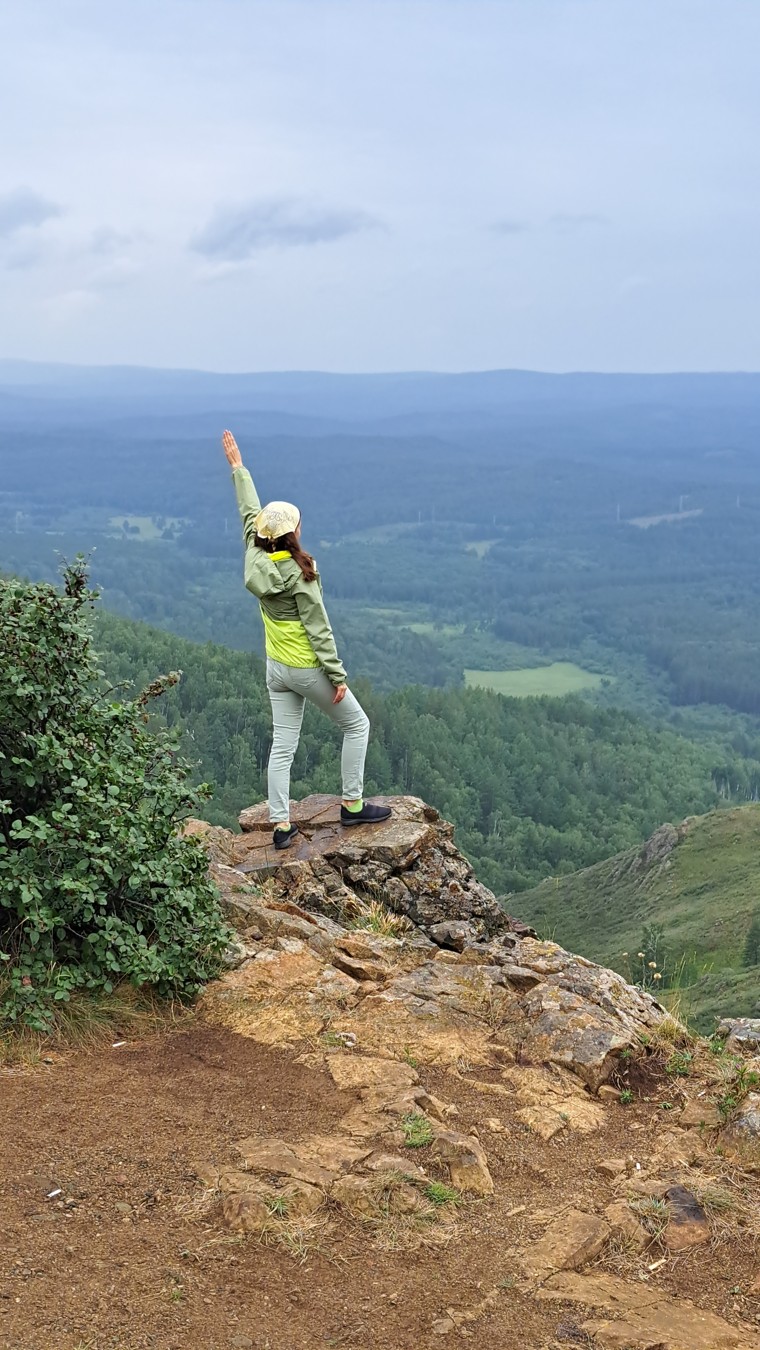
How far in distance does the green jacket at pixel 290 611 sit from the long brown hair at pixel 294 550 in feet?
0.13

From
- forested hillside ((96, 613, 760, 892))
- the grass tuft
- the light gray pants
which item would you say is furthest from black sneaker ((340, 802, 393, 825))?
forested hillside ((96, 613, 760, 892))

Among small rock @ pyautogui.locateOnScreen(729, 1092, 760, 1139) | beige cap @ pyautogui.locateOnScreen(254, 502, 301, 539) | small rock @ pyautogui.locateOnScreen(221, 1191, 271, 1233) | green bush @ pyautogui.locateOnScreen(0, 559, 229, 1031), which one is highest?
beige cap @ pyautogui.locateOnScreen(254, 502, 301, 539)

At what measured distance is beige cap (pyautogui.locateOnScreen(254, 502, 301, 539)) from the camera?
1007cm

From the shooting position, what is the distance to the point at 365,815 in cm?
1195

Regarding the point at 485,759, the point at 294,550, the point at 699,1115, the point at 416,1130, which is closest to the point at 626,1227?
the point at 416,1130

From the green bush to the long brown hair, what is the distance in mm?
2338

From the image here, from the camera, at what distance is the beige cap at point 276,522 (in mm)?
10070

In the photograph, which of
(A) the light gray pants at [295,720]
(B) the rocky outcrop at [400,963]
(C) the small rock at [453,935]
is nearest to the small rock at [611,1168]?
(B) the rocky outcrop at [400,963]

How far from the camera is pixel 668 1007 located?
9.73 meters

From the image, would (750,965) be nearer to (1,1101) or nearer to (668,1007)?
(668,1007)

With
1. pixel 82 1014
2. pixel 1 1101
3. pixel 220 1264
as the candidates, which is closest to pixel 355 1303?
pixel 220 1264

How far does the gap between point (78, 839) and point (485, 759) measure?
115947 mm

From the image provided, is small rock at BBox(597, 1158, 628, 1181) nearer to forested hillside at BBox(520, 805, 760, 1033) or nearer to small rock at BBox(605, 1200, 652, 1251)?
small rock at BBox(605, 1200, 652, 1251)

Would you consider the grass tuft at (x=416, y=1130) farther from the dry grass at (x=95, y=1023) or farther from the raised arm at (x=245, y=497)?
the raised arm at (x=245, y=497)
